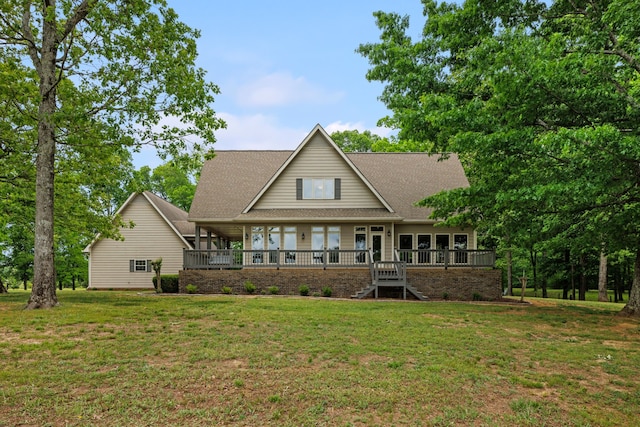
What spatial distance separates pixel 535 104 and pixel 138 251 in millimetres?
23124

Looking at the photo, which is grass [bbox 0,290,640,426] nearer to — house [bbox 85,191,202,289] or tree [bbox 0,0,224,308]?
tree [bbox 0,0,224,308]

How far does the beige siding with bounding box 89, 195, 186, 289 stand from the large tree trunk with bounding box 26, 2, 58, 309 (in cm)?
1335

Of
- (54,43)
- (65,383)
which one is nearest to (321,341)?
(65,383)

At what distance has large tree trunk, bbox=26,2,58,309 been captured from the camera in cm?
1101

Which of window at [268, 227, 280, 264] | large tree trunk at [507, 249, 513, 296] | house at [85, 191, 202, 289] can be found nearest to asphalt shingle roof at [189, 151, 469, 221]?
window at [268, 227, 280, 264]

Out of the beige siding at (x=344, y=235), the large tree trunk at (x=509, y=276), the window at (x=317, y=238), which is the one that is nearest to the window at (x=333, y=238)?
the beige siding at (x=344, y=235)

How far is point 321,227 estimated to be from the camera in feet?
65.4

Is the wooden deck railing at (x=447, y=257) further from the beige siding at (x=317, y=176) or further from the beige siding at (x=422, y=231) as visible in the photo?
the beige siding at (x=317, y=176)

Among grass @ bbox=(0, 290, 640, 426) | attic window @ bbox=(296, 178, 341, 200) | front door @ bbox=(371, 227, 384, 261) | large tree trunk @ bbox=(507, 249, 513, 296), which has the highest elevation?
attic window @ bbox=(296, 178, 341, 200)

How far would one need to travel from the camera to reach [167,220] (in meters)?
24.5

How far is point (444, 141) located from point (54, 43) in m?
12.3

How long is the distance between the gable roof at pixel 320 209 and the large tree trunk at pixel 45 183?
8575mm

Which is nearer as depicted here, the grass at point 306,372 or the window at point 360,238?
the grass at point 306,372

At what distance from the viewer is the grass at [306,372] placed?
4.50 metres
